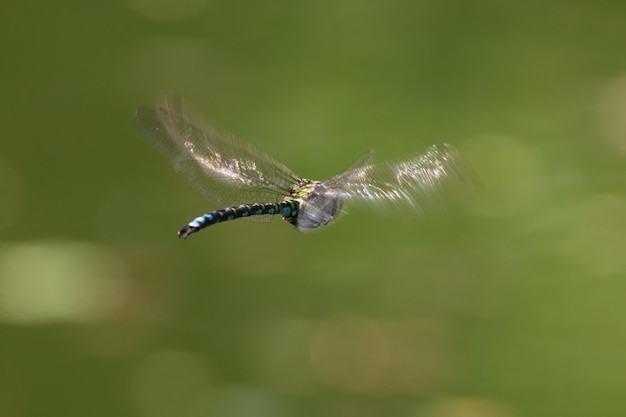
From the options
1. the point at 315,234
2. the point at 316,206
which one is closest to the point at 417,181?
the point at 316,206

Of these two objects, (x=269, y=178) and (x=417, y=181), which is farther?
(x=269, y=178)

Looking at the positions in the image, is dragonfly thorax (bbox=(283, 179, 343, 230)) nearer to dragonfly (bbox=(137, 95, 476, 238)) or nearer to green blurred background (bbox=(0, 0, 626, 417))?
dragonfly (bbox=(137, 95, 476, 238))

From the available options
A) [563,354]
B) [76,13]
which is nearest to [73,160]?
[76,13]

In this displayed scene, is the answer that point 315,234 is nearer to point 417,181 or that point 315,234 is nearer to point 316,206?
point 316,206

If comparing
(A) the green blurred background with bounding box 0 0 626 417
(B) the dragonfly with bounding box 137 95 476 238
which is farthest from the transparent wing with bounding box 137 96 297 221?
(A) the green blurred background with bounding box 0 0 626 417

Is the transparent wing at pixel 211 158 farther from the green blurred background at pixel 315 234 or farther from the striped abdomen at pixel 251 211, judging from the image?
the green blurred background at pixel 315 234

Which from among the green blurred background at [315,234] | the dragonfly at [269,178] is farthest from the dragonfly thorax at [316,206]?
the green blurred background at [315,234]
